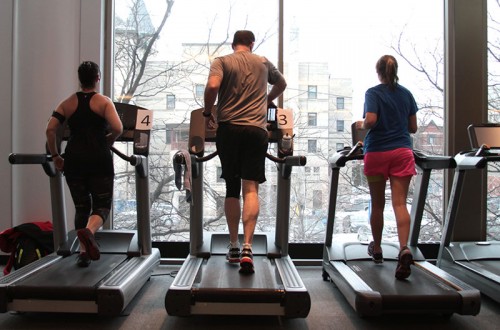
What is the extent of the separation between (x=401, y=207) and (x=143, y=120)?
1928 millimetres

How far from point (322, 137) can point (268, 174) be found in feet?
2.09

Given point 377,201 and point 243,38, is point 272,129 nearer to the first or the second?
point 243,38

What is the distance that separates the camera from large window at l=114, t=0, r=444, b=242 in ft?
13.6

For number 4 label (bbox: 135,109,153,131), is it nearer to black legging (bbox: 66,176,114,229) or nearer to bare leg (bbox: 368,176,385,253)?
black legging (bbox: 66,176,114,229)

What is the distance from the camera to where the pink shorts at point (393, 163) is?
2785 mm

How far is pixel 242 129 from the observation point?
2.62 metres

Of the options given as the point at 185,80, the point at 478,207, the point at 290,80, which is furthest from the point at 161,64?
the point at 478,207

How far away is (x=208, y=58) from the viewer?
13.7ft

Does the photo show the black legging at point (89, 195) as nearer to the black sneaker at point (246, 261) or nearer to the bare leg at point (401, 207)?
the black sneaker at point (246, 261)

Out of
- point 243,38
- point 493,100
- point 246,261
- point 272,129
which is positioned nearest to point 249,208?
point 246,261

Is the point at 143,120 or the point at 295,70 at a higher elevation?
the point at 295,70

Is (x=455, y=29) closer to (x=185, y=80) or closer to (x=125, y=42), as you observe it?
(x=185, y=80)

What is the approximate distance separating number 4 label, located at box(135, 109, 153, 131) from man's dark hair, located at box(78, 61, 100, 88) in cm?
47

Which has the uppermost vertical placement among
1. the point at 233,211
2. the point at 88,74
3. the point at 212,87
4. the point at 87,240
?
the point at 88,74
